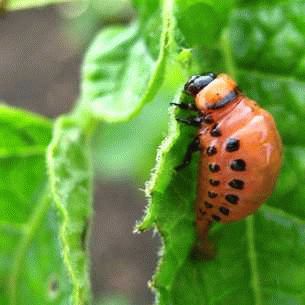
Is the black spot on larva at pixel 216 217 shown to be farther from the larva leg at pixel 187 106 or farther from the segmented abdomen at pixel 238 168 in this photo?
the larva leg at pixel 187 106

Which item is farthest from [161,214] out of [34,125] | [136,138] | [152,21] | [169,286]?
[136,138]

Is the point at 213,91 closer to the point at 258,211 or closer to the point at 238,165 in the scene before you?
the point at 238,165

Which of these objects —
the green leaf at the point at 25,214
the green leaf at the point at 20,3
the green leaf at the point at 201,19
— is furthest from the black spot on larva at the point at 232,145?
the green leaf at the point at 20,3

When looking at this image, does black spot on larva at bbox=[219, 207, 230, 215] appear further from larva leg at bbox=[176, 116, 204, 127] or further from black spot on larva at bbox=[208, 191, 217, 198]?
larva leg at bbox=[176, 116, 204, 127]

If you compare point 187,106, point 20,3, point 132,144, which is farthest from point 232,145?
point 132,144

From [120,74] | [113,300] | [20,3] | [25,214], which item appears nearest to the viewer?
[120,74]
